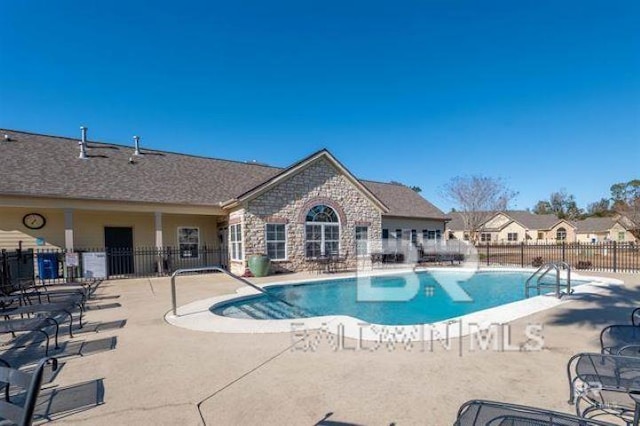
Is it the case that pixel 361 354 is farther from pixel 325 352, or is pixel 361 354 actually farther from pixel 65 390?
pixel 65 390

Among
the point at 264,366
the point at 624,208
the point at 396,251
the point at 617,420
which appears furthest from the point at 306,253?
the point at 624,208

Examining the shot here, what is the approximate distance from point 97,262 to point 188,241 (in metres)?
5.15

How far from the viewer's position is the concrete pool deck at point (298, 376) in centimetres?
355

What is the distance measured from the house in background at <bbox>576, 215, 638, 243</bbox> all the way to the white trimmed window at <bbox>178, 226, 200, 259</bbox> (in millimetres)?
61232

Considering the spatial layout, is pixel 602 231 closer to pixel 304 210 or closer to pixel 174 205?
pixel 304 210

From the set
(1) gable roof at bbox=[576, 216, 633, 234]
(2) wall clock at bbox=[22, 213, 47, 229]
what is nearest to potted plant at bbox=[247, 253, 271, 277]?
(2) wall clock at bbox=[22, 213, 47, 229]

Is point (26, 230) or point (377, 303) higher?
point (26, 230)

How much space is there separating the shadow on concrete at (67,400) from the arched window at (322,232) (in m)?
13.8

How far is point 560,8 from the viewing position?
12.9 meters

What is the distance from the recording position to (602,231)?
56719 mm

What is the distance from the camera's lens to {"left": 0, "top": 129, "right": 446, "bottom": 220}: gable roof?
14.7 metres

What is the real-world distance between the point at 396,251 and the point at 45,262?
19388 millimetres

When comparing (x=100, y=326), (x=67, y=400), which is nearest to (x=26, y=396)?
(x=67, y=400)

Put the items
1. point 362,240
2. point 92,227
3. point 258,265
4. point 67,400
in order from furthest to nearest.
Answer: point 362,240, point 92,227, point 258,265, point 67,400
